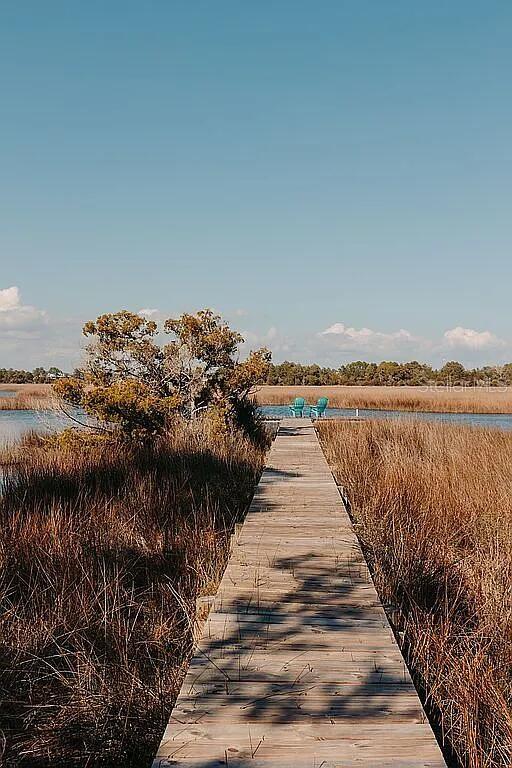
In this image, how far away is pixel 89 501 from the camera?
5996mm

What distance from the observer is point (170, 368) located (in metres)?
11.0

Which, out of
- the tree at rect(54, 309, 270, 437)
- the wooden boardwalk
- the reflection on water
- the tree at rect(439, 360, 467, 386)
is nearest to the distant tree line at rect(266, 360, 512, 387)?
the tree at rect(439, 360, 467, 386)

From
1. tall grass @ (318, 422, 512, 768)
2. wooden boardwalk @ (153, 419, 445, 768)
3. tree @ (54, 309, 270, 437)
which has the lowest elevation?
tall grass @ (318, 422, 512, 768)

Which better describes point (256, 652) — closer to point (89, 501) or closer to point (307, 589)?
point (307, 589)

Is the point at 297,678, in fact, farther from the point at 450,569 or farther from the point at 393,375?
the point at 393,375

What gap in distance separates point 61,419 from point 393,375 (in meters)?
43.2

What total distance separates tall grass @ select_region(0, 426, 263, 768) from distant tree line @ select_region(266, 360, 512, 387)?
41872 mm

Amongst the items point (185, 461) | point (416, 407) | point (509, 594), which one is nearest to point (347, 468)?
point (185, 461)

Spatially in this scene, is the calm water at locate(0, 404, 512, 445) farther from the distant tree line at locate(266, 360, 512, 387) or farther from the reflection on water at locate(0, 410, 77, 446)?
the distant tree line at locate(266, 360, 512, 387)

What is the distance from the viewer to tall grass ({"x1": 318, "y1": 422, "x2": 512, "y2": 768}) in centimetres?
261

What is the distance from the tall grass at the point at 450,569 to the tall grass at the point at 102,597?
1106 mm

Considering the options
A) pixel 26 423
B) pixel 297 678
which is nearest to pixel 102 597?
pixel 297 678

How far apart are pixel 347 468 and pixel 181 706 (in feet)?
20.4

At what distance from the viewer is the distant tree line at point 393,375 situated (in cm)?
4928
